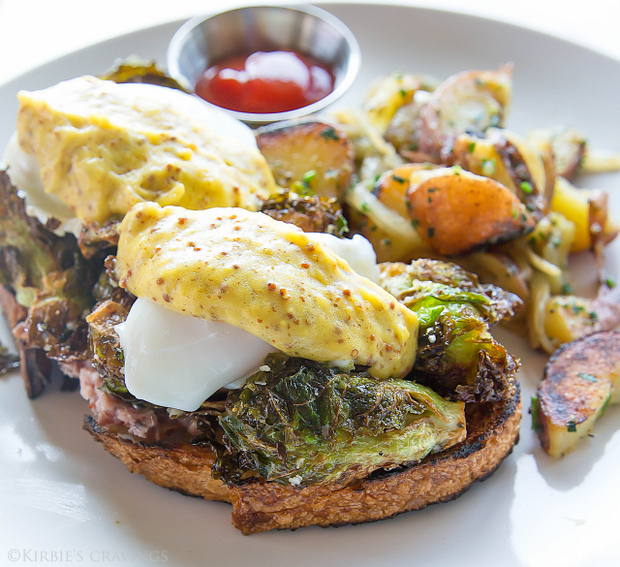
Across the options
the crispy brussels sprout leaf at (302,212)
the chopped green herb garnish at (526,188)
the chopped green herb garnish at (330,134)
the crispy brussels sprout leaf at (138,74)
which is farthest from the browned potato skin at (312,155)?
the chopped green herb garnish at (526,188)

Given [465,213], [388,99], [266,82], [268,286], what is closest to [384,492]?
[268,286]

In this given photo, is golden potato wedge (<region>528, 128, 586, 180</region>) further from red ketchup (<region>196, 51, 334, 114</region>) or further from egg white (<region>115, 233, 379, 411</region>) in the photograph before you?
egg white (<region>115, 233, 379, 411</region>)

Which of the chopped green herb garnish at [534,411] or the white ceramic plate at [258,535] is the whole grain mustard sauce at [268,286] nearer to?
the white ceramic plate at [258,535]

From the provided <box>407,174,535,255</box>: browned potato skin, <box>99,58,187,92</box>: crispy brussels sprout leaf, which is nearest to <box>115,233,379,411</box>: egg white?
<box>407,174,535,255</box>: browned potato skin

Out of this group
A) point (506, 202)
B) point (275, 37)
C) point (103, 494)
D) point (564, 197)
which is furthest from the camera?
point (275, 37)

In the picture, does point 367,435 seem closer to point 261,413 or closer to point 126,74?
point 261,413

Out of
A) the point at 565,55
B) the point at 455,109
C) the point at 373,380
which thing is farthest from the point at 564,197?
the point at 373,380

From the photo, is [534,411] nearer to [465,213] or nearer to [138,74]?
[465,213]
